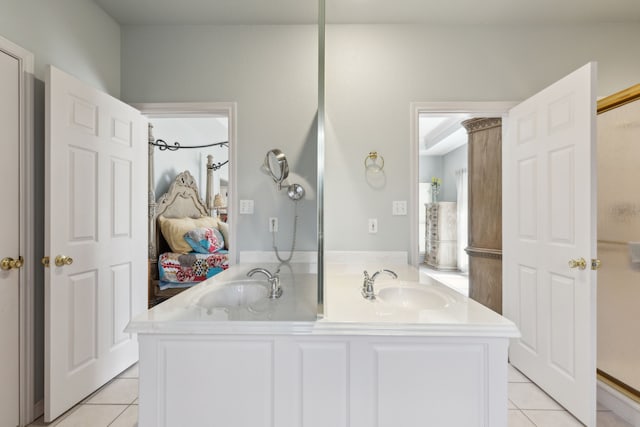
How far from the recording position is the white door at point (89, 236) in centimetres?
163

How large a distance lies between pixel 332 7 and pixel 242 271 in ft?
5.82

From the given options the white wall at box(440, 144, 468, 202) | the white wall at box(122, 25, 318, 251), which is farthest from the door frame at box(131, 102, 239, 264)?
the white wall at box(440, 144, 468, 202)

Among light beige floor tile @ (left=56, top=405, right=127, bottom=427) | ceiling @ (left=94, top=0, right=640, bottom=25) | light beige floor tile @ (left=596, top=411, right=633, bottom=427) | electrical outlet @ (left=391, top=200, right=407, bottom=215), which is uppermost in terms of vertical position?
ceiling @ (left=94, top=0, right=640, bottom=25)

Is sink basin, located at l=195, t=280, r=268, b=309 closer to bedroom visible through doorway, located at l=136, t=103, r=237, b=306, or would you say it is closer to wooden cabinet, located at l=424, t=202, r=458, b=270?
bedroom visible through doorway, located at l=136, t=103, r=237, b=306

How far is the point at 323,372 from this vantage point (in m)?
1.02

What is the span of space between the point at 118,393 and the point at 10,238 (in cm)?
106

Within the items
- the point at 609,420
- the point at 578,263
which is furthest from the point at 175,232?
the point at 609,420

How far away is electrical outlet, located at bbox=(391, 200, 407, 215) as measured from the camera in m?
2.22

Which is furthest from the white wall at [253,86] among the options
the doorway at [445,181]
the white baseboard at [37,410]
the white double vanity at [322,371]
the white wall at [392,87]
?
the doorway at [445,181]

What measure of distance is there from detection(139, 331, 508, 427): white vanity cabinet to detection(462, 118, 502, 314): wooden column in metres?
1.92

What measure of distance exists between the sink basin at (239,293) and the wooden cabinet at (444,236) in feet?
17.6

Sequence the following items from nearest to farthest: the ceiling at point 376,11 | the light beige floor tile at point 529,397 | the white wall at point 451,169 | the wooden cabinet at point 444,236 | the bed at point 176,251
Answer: the light beige floor tile at point 529,397 < the ceiling at point 376,11 < the bed at point 176,251 < the wooden cabinet at point 444,236 < the white wall at point 451,169

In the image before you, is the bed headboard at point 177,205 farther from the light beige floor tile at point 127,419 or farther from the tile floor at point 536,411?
the tile floor at point 536,411

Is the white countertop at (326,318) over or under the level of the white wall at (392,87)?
under
